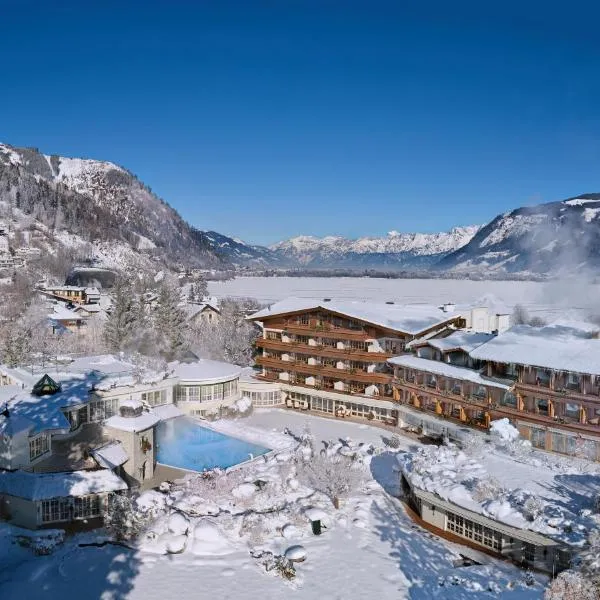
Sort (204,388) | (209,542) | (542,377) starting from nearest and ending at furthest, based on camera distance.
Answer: (209,542) → (542,377) → (204,388)

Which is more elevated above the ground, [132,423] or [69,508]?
[132,423]

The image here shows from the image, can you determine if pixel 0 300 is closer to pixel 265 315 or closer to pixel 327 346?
pixel 265 315

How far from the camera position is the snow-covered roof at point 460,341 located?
126 ft

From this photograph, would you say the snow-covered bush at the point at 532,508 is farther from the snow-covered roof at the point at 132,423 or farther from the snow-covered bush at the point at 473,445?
the snow-covered roof at the point at 132,423

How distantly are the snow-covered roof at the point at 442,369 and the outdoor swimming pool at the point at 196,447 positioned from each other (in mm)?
12337

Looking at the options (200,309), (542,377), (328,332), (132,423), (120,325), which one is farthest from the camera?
(200,309)

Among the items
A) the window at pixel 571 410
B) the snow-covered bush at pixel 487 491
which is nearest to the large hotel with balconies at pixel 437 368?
the window at pixel 571 410

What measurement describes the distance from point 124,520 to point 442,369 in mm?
23761

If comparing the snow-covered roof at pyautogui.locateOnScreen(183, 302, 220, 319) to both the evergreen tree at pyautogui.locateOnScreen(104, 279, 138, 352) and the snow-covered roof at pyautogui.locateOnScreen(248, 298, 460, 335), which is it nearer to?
the evergreen tree at pyautogui.locateOnScreen(104, 279, 138, 352)

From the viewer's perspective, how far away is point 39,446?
2745 centimetres

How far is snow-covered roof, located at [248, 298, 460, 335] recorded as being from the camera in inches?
1714

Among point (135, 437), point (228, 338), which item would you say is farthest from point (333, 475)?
point (228, 338)

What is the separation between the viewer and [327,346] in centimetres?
4694

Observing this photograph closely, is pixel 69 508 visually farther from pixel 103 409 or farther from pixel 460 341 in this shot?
pixel 460 341
